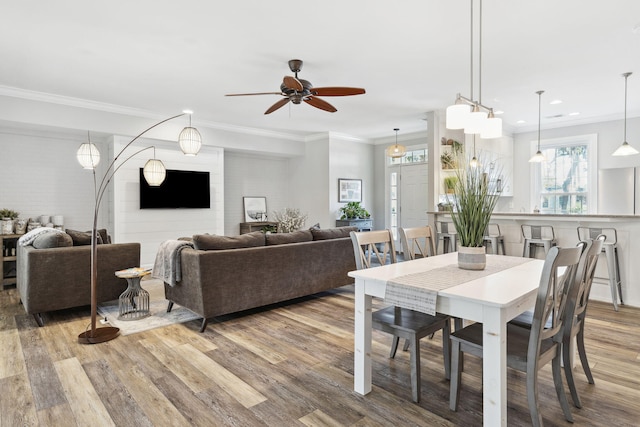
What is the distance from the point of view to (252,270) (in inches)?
142

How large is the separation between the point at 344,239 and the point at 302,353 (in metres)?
1.94

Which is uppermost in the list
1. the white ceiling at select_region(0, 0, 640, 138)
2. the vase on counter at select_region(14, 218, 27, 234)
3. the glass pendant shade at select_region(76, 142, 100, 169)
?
the white ceiling at select_region(0, 0, 640, 138)

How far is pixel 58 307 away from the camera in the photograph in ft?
11.7

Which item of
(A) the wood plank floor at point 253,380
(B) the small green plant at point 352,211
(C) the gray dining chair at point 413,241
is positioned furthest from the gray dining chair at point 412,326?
(B) the small green plant at point 352,211

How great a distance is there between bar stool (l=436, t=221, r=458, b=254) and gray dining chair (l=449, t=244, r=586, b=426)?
3087mm

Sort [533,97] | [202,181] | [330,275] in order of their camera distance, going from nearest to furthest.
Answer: [330,275] → [533,97] → [202,181]

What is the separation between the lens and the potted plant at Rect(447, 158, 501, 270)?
2242 millimetres

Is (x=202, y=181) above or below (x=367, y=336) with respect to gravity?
above

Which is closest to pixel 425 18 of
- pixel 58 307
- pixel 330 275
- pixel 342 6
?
pixel 342 6

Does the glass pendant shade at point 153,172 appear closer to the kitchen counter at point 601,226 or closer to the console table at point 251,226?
the console table at point 251,226

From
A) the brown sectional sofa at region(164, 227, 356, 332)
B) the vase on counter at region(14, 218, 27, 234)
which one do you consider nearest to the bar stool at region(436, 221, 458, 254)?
the brown sectional sofa at region(164, 227, 356, 332)

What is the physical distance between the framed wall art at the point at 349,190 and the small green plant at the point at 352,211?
17 cm

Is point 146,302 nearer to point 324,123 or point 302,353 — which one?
point 302,353

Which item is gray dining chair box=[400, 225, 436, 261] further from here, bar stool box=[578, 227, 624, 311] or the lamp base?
the lamp base
